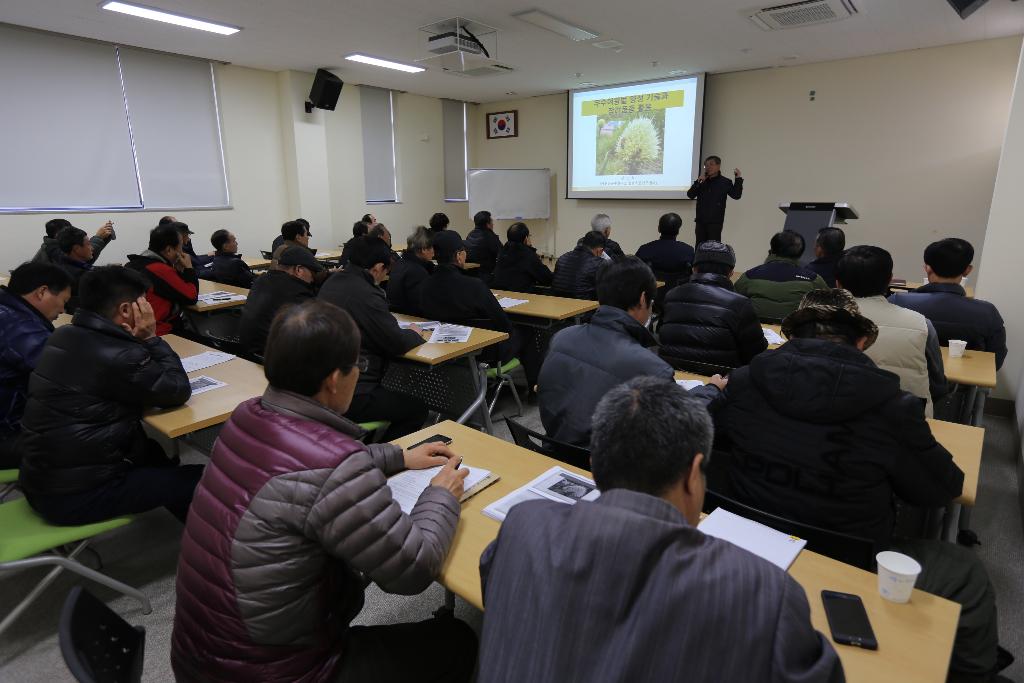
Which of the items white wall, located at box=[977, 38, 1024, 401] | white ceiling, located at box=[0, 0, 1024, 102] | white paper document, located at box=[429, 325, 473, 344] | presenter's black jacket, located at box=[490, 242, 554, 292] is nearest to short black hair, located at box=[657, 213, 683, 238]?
presenter's black jacket, located at box=[490, 242, 554, 292]

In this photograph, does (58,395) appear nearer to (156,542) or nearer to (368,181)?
(156,542)

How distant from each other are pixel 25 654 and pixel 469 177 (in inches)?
344

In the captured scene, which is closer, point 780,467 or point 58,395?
point 780,467

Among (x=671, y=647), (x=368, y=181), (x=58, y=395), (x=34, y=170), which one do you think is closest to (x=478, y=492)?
(x=671, y=647)

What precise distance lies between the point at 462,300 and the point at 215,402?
1.76m

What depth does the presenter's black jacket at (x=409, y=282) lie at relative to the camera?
166 inches

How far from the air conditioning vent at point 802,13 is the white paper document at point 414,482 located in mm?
5152

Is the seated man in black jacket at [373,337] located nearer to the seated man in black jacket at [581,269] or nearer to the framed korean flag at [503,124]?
the seated man in black jacket at [581,269]

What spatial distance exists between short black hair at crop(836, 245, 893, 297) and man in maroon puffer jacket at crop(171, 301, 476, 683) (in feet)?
7.20

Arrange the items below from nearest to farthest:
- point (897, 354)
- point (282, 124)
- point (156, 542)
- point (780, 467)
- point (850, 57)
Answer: point (780, 467) → point (897, 354) → point (156, 542) → point (850, 57) → point (282, 124)

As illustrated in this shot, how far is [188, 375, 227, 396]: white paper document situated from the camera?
8.59ft

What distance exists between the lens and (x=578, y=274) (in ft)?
15.9

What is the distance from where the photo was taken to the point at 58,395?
196cm

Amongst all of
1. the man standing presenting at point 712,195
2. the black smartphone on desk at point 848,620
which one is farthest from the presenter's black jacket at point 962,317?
the man standing presenting at point 712,195
